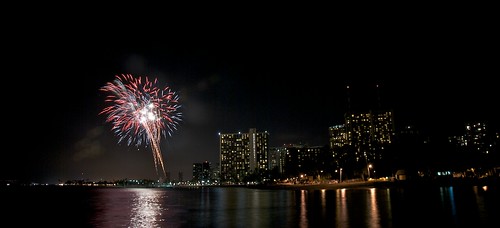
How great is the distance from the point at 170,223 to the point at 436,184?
5736cm

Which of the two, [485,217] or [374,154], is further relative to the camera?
[374,154]

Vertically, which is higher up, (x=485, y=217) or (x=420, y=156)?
(x=420, y=156)

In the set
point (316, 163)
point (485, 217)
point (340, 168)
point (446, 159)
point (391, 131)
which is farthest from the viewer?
point (391, 131)

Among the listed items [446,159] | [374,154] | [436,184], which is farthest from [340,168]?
[436,184]

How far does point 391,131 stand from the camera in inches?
7672

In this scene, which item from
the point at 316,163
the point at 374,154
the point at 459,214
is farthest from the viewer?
the point at 316,163

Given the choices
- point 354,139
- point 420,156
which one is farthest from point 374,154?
point 354,139

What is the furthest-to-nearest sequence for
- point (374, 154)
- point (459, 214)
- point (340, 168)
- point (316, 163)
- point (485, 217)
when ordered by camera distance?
point (316, 163)
point (374, 154)
point (340, 168)
point (459, 214)
point (485, 217)

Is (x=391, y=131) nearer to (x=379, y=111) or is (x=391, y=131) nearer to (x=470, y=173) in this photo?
(x=379, y=111)

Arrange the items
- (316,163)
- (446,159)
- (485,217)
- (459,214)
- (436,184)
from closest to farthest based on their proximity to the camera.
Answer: (485,217) → (459,214) → (436,184) → (446,159) → (316,163)

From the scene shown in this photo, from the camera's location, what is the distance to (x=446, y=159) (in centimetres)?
9362

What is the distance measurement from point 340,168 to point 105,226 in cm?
9617

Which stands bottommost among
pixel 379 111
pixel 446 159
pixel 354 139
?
pixel 446 159

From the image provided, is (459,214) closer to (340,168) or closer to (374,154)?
(340,168)
